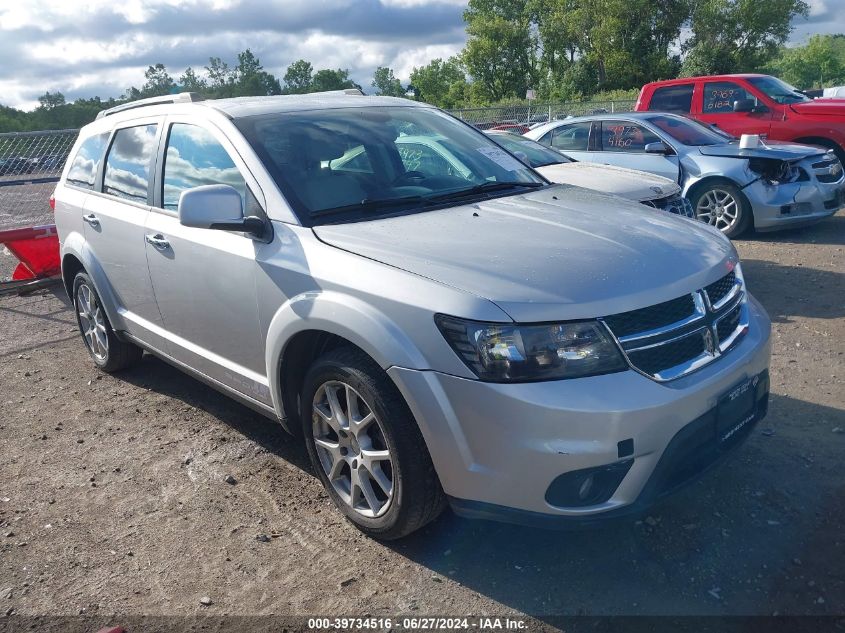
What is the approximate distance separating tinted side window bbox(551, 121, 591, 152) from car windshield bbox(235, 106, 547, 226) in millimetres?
5826

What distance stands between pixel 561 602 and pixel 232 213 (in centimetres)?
206

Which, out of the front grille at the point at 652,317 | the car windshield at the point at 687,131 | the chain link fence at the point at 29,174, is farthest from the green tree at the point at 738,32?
the front grille at the point at 652,317

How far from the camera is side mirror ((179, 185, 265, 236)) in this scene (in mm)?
3162

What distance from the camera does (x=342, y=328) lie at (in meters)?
2.90

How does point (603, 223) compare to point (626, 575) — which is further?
point (603, 223)

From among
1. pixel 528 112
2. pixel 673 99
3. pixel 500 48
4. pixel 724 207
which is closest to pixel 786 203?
pixel 724 207

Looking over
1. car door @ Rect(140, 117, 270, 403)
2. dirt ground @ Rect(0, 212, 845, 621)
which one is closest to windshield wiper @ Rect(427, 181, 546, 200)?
car door @ Rect(140, 117, 270, 403)

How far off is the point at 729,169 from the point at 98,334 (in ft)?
22.6

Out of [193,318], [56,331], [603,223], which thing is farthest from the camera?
[56,331]

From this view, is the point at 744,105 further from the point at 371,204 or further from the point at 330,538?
the point at 330,538

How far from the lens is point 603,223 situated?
3262 millimetres

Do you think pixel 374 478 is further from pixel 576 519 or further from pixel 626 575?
pixel 626 575

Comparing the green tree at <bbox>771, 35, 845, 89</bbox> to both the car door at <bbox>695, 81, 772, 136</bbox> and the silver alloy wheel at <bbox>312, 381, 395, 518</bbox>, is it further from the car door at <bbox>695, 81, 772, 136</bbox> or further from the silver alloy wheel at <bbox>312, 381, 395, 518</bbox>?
the silver alloy wheel at <bbox>312, 381, 395, 518</bbox>

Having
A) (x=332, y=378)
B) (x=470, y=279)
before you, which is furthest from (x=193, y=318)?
(x=470, y=279)
